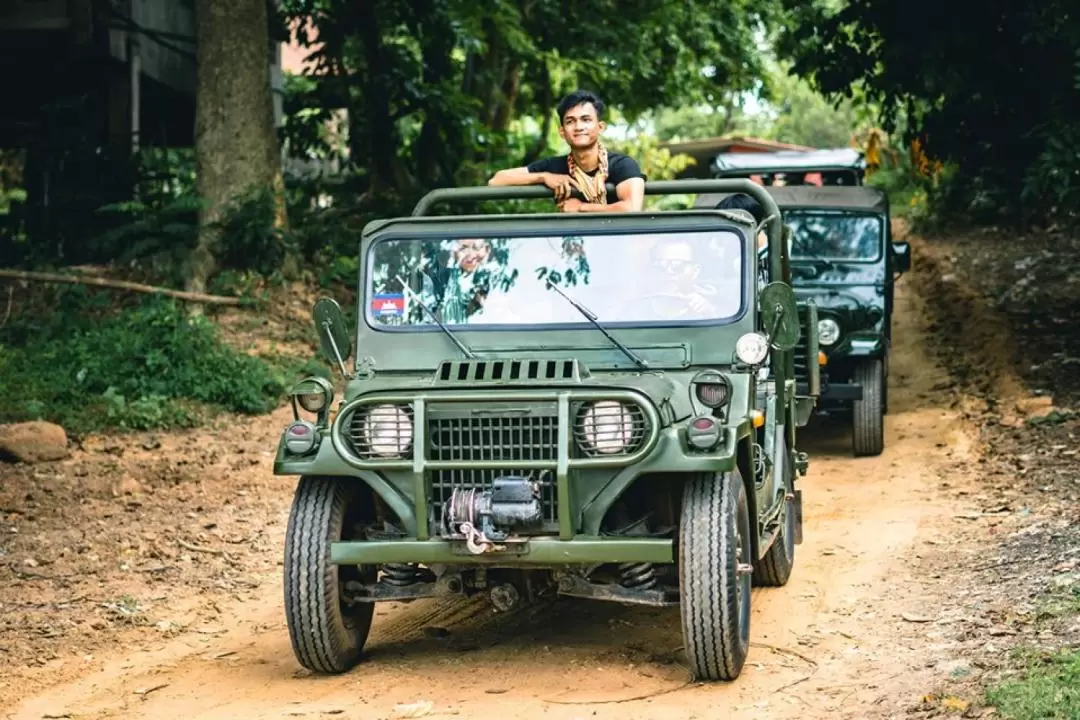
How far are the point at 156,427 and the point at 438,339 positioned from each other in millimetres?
5682

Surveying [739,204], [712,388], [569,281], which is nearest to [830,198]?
[739,204]

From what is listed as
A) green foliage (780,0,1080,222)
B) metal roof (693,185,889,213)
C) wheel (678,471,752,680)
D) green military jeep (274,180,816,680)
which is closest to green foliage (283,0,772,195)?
green foliage (780,0,1080,222)

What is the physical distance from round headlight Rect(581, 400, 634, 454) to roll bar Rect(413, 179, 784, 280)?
67.1 inches

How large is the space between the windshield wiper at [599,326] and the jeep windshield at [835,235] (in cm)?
635

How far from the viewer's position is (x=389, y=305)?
7.07 m

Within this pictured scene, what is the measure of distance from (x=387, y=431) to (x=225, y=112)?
8.89m

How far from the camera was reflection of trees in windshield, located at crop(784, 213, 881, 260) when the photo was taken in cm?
1298

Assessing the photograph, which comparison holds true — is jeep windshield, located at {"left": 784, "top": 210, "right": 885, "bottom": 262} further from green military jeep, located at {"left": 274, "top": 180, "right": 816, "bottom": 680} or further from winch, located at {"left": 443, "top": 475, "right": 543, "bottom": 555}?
winch, located at {"left": 443, "top": 475, "right": 543, "bottom": 555}

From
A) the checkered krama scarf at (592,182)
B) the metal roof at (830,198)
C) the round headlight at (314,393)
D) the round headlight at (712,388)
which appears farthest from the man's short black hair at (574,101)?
the metal roof at (830,198)

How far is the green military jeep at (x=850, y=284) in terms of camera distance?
39.8 ft

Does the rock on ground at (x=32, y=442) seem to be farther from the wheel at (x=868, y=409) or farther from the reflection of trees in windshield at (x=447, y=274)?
the wheel at (x=868, y=409)

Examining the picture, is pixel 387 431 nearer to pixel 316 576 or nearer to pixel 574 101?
pixel 316 576

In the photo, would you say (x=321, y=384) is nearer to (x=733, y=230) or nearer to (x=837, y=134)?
(x=733, y=230)

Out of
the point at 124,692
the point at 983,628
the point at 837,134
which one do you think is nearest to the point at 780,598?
the point at 983,628
